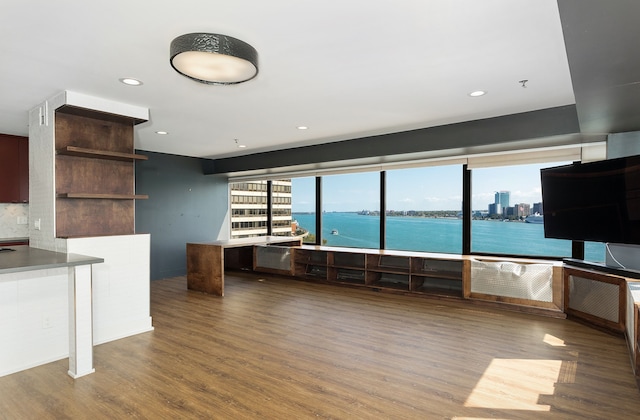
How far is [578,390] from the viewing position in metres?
2.51

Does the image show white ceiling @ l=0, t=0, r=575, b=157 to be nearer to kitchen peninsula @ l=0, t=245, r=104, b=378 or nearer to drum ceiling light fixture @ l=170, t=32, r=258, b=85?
drum ceiling light fixture @ l=170, t=32, r=258, b=85

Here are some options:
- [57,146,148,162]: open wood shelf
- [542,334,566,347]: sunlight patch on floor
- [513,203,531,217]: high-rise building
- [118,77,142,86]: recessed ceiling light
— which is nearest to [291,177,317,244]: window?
[513,203,531,217]: high-rise building

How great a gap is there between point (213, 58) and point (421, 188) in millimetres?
4404

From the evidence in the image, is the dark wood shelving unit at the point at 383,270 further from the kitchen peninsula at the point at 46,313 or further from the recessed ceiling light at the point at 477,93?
the kitchen peninsula at the point at 46,313

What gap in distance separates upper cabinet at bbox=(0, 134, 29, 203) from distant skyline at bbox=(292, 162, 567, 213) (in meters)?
4.36

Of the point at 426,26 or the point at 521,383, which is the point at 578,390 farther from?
the point at 426,26

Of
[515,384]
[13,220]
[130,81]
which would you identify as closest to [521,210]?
[515,384]

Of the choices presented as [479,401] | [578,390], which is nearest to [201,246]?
[479,401]

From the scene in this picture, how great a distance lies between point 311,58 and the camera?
2.62 m

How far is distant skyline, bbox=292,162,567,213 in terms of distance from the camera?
4992 millimetres

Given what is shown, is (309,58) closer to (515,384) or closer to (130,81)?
(130,81)

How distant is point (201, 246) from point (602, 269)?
5.03 meters

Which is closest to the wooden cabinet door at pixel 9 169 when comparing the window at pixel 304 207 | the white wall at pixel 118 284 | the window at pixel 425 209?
the white wall at pixel 118 284

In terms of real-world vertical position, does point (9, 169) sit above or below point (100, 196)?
above
